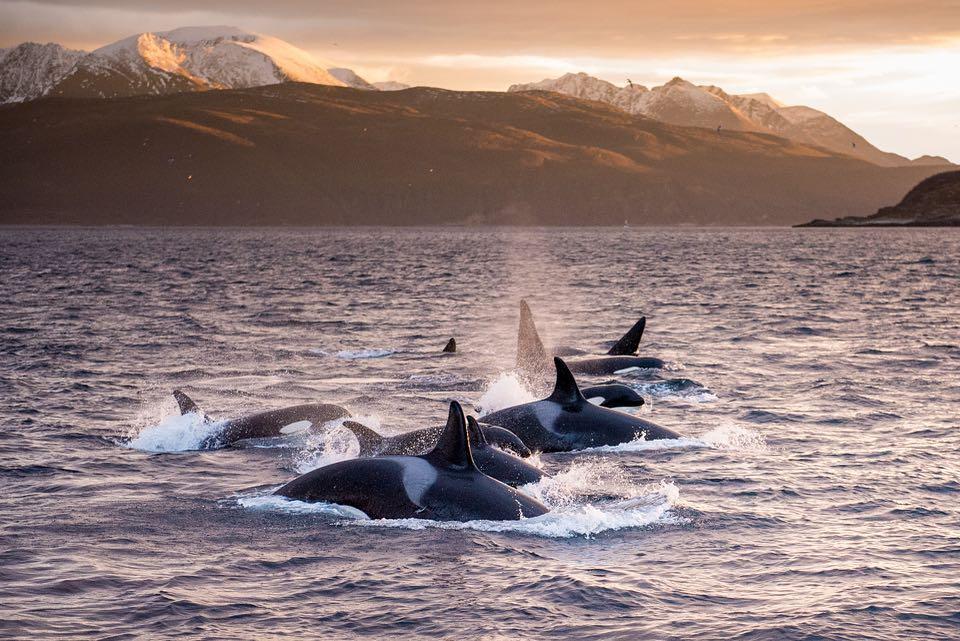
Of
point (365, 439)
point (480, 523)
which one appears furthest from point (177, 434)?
point (480, 523)

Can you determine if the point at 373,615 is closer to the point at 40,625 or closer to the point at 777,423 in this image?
the point at 40,625

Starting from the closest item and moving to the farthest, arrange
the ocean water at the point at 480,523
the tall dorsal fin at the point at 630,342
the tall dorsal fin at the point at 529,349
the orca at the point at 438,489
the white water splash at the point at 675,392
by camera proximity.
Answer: the ocean water at the point at 480,523
the orca at the point at 438,489
the white water splash at the point at 675,392
the tall dorsal fin at the point at 529,349
the tall dorsal fin at the point at 630,342

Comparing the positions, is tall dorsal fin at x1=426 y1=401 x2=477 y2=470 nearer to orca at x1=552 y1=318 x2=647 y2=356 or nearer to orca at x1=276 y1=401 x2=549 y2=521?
orca at x1=276 y1=401 x2=549 y2=521

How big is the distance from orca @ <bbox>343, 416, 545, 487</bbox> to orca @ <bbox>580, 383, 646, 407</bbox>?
5067mm

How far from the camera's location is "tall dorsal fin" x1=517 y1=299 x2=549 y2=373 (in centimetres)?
2542

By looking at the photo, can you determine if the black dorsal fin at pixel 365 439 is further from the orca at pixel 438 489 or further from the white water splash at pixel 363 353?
the white water splash at pixel 363 353

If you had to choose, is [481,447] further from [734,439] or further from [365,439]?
[734,439]

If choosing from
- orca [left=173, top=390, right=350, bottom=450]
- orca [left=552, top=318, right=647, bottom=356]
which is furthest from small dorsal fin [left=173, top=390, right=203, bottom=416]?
orca [left=552, top=318, right=647, bottom=356]

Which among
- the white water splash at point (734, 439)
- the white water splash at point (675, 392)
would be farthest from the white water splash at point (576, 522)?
the white water splash at point (675, 392)

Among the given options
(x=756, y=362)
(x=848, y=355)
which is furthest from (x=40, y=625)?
(x=848, y=355)

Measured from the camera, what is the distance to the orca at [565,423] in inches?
724

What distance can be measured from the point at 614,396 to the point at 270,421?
678 cm

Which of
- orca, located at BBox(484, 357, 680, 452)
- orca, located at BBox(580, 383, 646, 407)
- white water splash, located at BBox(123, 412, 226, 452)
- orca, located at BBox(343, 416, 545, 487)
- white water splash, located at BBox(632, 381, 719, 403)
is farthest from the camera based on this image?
white water splash, located at BBox(632, 381, 719, 403)

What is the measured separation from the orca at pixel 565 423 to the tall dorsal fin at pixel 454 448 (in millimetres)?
4715
